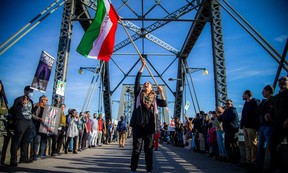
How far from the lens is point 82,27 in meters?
18.6

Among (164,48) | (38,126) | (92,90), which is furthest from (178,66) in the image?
(38,126)

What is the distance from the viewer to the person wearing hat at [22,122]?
596 centimetres

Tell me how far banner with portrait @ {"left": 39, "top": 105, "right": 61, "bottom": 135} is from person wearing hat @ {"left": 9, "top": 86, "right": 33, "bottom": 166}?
4.20 ft

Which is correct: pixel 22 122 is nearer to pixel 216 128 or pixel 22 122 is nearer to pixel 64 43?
pixel 216 128

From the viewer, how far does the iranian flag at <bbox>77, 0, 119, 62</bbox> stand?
6.60m

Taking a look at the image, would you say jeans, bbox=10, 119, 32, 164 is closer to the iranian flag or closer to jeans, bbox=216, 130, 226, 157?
the iranian flag

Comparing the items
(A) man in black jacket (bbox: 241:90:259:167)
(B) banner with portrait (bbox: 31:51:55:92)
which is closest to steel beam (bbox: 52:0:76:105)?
(B) banner with portrait (bbox: 31:51:55:92)

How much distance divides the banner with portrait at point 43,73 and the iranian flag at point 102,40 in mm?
2479

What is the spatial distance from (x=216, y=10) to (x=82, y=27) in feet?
32.6

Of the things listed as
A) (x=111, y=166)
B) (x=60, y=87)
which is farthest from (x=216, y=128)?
(x=60, y=87)

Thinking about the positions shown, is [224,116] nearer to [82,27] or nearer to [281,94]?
[281,94]

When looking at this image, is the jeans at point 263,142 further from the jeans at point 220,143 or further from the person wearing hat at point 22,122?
the person wearing hat at point 22,122

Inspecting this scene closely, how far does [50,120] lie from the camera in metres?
8.17

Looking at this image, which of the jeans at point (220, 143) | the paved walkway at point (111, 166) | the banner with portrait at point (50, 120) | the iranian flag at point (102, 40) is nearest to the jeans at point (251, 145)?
the paved walkway at point (111, 166)
